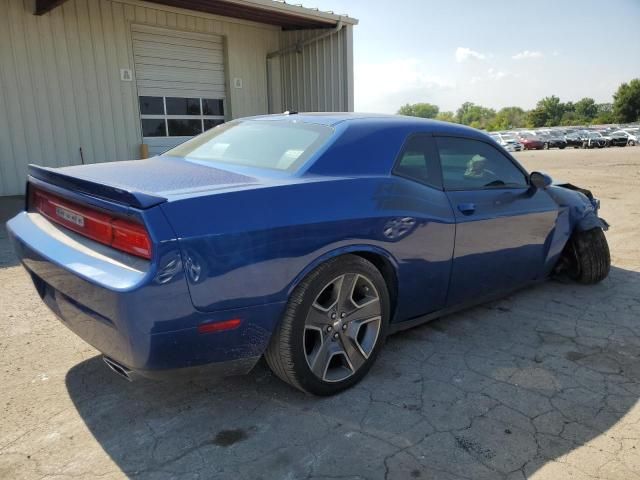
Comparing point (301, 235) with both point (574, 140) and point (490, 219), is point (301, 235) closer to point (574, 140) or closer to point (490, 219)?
point (490, 219)

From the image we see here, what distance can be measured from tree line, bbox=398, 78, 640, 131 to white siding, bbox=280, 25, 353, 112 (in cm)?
7240

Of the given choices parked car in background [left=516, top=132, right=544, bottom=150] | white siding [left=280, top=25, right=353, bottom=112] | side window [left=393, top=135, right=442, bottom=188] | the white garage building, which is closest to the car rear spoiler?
side window [left=393, top=135, right=442, bottom=188]

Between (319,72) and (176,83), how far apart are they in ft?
10.8

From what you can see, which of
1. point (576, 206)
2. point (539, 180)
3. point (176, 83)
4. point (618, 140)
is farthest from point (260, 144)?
point (618, 140)

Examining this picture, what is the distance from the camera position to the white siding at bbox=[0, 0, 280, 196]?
8.36 m

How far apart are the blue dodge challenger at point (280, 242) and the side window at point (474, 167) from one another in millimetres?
12

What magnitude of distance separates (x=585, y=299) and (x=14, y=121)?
29.4 ft

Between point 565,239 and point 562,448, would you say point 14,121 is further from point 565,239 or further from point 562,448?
point 562,448

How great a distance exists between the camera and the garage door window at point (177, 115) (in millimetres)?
10375

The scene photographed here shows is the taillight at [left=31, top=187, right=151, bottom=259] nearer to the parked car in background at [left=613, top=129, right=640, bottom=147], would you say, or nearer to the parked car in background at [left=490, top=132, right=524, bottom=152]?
the parked car in background at [left=490, top=132, right=524, bottom=152]

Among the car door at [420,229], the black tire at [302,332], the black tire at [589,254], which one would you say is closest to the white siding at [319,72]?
the black tire at [589,254]

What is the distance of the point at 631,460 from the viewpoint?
7.25 ft

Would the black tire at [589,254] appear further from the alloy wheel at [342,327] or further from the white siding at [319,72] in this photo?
→ the white siding at [319,72]

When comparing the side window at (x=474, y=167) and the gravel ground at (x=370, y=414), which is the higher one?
the side window at (x=474, y=167)
